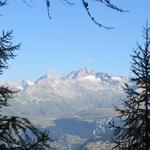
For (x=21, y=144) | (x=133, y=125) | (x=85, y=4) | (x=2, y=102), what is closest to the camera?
(x=85, y=4)

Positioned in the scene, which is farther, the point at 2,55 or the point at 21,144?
the point at 2,55

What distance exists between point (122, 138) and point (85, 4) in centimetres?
1796

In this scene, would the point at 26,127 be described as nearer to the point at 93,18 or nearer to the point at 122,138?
the point at 93,18

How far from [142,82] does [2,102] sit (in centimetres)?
1117

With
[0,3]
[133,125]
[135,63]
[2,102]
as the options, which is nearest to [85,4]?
[0,3]

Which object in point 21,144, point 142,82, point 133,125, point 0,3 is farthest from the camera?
point 142,82

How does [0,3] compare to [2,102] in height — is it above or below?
above

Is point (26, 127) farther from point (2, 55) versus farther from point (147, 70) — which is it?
point (147, 70)

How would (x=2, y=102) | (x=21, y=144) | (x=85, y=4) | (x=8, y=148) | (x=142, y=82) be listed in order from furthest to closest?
(x=142, y=82)
(x=2, y=102)
(x=21, y=144)
(x=8, y=148)
(x=85, y=4)

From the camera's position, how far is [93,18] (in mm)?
4430

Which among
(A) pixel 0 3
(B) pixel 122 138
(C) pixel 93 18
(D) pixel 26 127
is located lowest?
(B) pixel 122 138

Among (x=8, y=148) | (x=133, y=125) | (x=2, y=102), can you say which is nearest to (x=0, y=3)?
(x=8, y=148)

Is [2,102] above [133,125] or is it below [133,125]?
above

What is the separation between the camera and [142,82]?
869 inches
